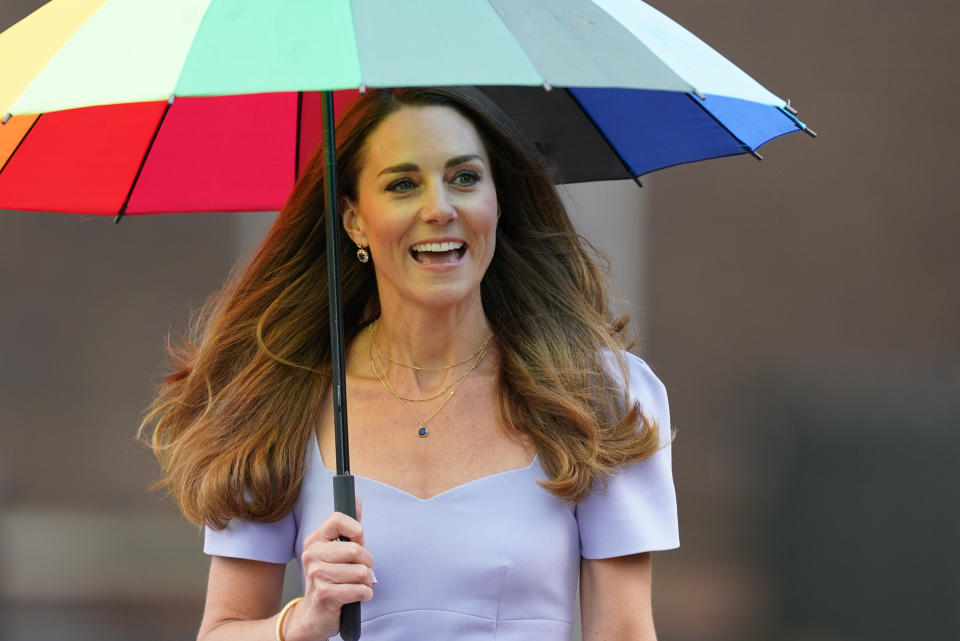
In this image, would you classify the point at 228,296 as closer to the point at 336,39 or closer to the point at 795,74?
the point at 336,39

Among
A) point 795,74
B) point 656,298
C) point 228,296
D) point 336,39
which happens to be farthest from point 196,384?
point 795,74

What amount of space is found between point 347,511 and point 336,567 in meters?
0.11

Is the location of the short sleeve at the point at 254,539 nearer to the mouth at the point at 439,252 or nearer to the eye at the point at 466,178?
the mouth at the point at 439,252

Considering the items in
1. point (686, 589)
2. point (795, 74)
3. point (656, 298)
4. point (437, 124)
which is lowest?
point (686, 589)

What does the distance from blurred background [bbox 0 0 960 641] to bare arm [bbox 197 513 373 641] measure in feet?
8.02

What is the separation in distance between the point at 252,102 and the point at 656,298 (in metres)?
2.40

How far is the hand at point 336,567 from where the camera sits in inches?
87.2

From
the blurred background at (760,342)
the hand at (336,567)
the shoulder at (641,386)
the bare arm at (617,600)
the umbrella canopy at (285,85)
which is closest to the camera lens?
the umbrella canopy at (285,85)

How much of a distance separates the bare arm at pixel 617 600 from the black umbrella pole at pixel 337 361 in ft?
1.66

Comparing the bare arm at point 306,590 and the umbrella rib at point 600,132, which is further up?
the umbrella rib at point 600,132

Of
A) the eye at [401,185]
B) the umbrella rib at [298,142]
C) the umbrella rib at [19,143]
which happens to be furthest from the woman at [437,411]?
the umbrella rib at [19,143]

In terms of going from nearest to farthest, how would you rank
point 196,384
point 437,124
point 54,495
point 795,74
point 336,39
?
point 336,39
point 437,124
point 196,384
point 795,74
point 54,495

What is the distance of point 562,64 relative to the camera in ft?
5.93

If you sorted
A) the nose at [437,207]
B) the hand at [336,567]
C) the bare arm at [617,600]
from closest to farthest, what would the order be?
the hand at [336,567]
the nose at [437,207]
the bare arm at [617,600]
